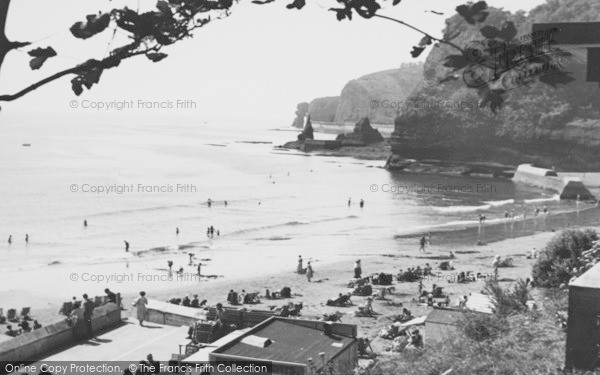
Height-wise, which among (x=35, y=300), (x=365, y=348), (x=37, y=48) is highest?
(x=37, y=48)

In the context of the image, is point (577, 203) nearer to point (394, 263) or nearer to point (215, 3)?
point (394, 263)

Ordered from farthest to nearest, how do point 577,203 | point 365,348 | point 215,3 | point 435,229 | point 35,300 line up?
point 577,203 < point 435,229 < point 35,300 < point 365,348 < point 215,3

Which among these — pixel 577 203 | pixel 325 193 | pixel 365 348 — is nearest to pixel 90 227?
pixel 325 193

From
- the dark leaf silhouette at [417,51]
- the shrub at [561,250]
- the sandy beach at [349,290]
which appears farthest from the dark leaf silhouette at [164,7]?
the shrub at [561,250]

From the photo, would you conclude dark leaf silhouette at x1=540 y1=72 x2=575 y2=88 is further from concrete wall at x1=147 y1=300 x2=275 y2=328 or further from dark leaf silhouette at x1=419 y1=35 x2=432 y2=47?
concrete wall at x1=147 y1=300 x2=275 y2=328

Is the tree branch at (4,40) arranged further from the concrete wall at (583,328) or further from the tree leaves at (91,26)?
the concrete wall at (583,328)

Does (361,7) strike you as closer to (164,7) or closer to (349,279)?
(164,7)

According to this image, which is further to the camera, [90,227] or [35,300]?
[90,227]
